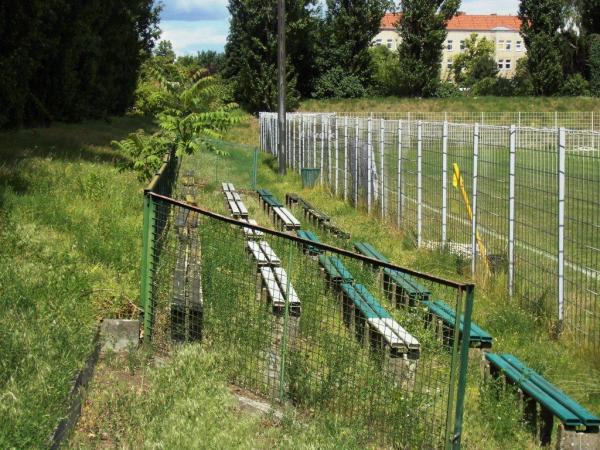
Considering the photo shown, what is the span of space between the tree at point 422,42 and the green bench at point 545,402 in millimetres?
53569

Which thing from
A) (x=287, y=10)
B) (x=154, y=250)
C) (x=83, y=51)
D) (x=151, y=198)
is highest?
(x=287, y=10)

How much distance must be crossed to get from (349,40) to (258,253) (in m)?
54.9

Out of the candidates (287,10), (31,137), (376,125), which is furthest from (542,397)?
(287,10)

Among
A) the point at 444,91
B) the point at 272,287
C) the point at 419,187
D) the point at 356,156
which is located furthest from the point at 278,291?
the point at 444,91

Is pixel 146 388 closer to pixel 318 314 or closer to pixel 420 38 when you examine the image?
pixel 318 314

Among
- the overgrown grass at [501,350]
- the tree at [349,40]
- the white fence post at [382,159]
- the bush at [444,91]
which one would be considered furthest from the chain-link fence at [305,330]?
the bush at [444,91]

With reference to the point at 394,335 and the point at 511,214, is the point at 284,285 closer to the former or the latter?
the point at 394,335

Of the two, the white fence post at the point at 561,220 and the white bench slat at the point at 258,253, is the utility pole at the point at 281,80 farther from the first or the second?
the white bench slat at the point at 258,253

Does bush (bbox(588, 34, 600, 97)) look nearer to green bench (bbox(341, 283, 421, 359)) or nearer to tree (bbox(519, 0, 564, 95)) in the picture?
tree (bbox(519, 0, 564, 95))

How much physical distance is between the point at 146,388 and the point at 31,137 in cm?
1422

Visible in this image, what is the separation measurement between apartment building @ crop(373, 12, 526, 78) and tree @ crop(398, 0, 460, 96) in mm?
68955

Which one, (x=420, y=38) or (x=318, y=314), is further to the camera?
(x=420, y=38)

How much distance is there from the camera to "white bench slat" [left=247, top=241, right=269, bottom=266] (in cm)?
729

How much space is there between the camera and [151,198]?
6.66m
